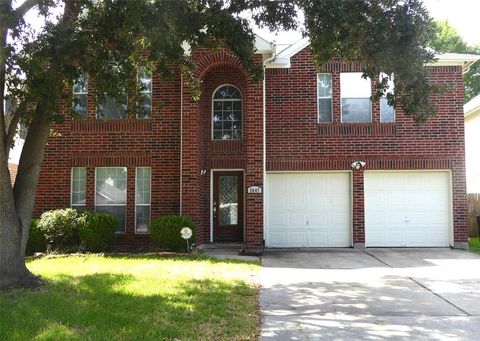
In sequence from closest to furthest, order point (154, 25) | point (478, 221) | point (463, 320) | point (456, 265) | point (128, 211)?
point (463, 320)
point (154, 25)
point (456, 265)
point (128, 211)
point (478, 221)

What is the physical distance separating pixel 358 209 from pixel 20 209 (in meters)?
9.52

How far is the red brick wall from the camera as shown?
1483 centimetres

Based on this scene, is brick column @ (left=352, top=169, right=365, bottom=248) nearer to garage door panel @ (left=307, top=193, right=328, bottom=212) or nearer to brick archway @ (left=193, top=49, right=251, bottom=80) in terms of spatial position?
garage door panel @ (left=307, top=193, right=328, bottom=212)

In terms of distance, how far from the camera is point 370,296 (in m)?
8.35

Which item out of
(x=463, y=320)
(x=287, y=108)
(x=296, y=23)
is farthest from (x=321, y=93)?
(x=463, y=320)

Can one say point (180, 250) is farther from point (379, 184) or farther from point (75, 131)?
point (379, 184)

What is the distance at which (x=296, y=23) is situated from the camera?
9305mm

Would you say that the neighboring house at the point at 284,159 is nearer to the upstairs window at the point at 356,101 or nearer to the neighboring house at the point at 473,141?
the upstairs window at the point at 356,101

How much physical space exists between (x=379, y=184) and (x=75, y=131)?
354 inches

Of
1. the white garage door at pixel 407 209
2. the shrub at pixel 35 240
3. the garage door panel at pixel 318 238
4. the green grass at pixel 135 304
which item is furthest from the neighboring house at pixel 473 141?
the shrub at pixel 35 240

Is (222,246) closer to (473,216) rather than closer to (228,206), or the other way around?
(228,206)

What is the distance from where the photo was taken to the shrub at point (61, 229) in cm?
1324

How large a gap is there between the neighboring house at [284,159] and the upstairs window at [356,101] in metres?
0.03

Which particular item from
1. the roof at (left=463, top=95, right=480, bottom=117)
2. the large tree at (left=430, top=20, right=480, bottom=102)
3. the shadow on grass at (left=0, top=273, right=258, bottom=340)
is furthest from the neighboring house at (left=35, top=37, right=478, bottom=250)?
the large tree at (left=430, top=20, right=480, bottom=102)
